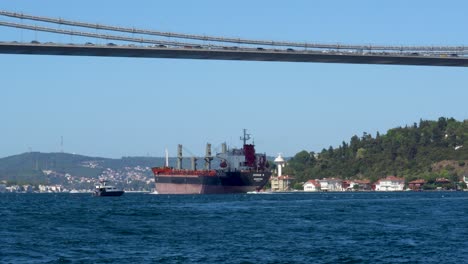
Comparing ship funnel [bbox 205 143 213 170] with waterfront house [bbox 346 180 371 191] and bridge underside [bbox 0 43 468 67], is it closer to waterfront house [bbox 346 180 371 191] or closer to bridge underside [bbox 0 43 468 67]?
waterfront house [bbox 346 180 371 191]

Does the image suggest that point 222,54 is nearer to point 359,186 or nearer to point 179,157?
point 179,157

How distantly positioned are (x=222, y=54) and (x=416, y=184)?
104m

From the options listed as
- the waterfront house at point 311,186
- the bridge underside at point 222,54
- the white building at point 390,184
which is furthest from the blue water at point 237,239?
the waterfront house at point 311,186

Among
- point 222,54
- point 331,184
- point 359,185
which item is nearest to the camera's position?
point 222,54

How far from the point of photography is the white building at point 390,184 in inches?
6973

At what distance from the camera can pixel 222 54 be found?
7675 cm

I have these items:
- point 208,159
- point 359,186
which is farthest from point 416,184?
point 208,159

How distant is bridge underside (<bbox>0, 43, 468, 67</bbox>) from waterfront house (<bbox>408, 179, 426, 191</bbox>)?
92.3m

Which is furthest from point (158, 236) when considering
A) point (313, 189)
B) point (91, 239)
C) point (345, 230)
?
point (313, 189)

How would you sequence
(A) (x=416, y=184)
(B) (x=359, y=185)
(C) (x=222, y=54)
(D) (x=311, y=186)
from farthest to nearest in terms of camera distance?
1. (D) (x=311, y=186)
2. (B) (x=359, y=185)
3. (A) (x=416, y=184)
4. (C) (x=222, y=54)

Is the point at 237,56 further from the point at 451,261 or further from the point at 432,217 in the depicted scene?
the point at 451,261

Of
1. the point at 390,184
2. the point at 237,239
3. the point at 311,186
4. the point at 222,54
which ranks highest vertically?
the point at 222,54

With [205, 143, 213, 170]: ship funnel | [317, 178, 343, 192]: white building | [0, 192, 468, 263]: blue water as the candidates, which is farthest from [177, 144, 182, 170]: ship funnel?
[0, 192, 468, 263]: blue water

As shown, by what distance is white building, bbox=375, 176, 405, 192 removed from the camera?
581 ft
